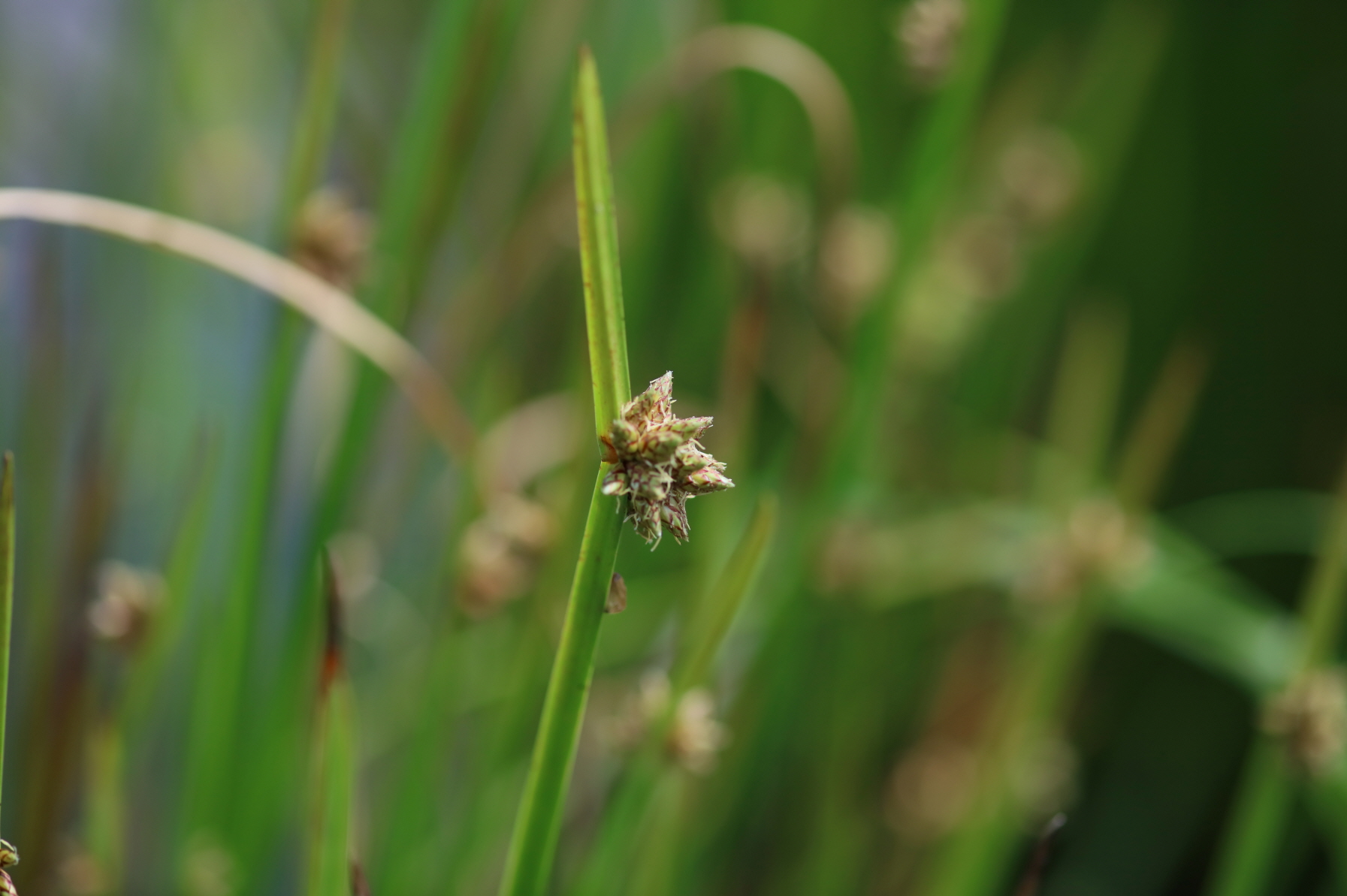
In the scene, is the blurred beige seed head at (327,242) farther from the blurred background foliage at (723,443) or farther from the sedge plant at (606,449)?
the sedge plant at (606,449)

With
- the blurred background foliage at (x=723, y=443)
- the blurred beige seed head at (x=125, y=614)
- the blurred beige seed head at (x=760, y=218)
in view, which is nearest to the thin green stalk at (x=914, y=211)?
the blurred background foliage at (x=723, y=443)

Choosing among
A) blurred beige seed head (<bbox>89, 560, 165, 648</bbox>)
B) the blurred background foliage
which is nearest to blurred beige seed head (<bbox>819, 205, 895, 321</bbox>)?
the blurred background foliage

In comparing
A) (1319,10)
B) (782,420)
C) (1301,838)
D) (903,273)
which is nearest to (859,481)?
(903,273)

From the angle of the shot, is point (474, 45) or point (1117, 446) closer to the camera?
point (474, 45)

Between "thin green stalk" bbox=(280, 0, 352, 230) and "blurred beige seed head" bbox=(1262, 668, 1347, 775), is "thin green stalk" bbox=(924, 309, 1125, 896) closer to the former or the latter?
"blurred beige seed head" bbox=(1262, 668, 1347, 775)

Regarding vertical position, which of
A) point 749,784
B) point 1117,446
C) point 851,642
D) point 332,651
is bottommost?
Result: point 332,651

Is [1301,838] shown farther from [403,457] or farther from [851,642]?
[403,457]

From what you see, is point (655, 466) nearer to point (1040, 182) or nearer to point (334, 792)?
point (334, 792)
